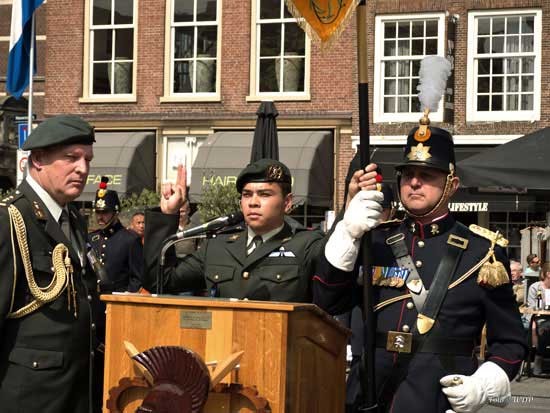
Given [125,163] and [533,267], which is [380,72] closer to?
[125,163]

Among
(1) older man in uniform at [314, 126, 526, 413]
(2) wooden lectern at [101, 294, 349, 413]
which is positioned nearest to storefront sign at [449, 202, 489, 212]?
(1) older man in uniform at [314, 126, 526, 413]

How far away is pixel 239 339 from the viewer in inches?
169

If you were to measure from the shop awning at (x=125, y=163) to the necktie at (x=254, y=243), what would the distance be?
22.6 metres

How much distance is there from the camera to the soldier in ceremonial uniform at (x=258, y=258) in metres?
5.72

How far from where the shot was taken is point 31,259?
16.0ft

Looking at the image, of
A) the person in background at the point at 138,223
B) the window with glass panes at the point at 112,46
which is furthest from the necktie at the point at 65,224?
the window with glass panes at the point at 112,46

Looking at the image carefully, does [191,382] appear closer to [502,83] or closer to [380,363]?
[380,363]

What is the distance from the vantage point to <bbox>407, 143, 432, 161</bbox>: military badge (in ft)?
17.0

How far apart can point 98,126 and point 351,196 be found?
25246 millimetres

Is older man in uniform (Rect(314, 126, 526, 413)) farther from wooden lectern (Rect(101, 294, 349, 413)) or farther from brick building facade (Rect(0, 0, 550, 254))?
brick building facade (Rect(0, 0, 550, 254))

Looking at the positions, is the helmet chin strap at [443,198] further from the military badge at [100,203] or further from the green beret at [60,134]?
the military badge at [100,203]

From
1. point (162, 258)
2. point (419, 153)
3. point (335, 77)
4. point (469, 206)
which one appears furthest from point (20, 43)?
point (419, 153)

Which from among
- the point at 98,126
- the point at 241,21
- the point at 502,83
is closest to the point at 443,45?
the point at 502,83

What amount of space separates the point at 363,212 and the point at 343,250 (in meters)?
0.21
